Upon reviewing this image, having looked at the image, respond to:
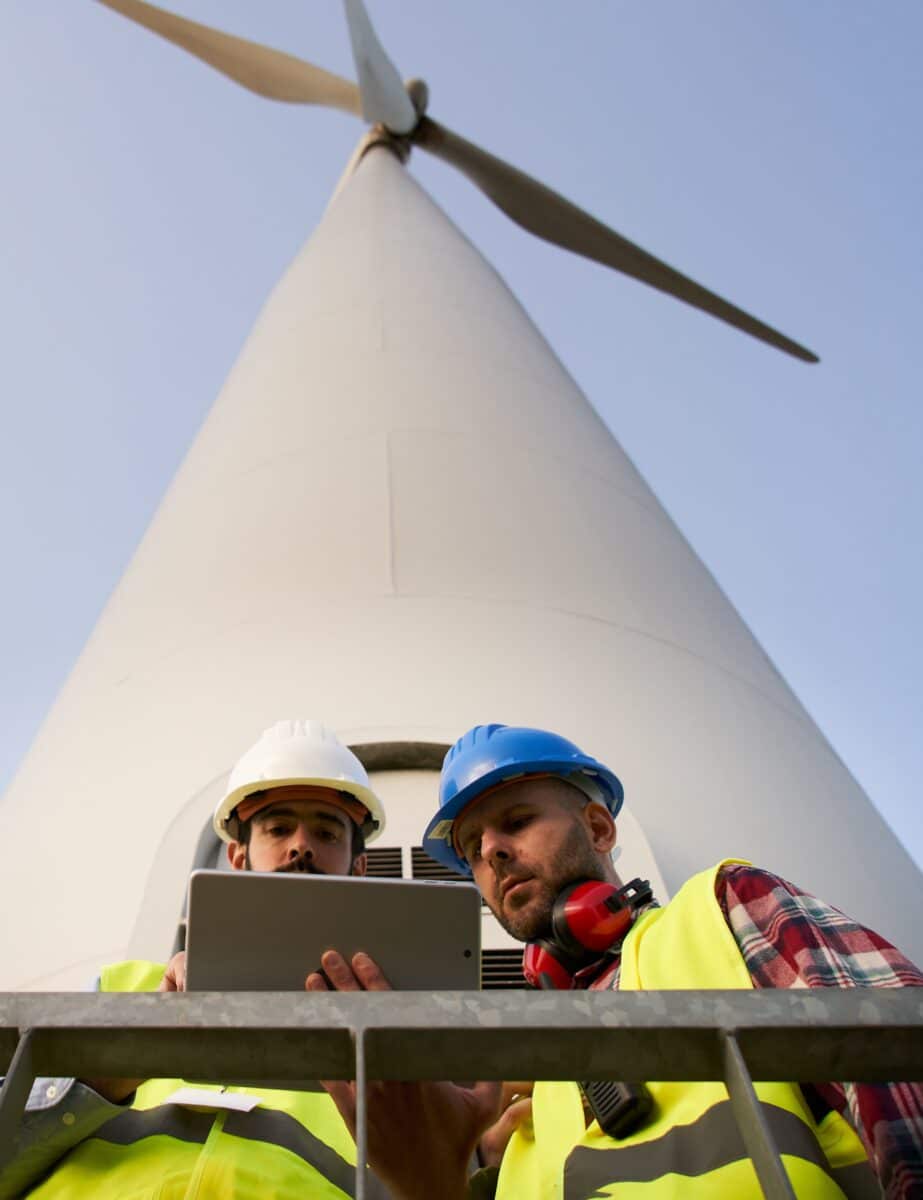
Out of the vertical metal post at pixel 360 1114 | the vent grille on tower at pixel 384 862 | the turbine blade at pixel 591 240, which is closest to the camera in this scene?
the vertical metal post at pixel 360 1114

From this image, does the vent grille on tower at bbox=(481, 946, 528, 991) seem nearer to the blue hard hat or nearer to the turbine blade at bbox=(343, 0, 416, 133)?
the blue hard hat

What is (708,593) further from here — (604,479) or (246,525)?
(246,525)

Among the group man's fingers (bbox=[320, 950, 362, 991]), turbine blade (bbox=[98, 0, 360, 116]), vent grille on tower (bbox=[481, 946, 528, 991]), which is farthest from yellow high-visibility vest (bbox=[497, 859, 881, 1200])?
turbine blade (bbox=[98, 0, 360, 116])

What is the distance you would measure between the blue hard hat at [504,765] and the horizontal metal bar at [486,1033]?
1.48 meters

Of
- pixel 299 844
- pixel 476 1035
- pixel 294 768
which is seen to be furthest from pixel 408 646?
pixel 476 1035

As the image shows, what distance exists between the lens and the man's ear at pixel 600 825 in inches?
103

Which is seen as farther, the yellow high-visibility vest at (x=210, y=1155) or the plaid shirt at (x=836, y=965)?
the yellow high-visibility vest at (x=210, y=1155)

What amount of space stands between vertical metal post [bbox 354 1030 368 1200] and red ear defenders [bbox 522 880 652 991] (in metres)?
1.19

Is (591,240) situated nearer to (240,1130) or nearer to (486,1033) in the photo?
(240,1130)

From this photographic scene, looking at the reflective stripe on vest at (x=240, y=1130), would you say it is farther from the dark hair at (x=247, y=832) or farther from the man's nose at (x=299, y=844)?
the dark hair at (x=247, y=832)

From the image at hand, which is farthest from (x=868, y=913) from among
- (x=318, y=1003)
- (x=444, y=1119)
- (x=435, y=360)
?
(x=435, y=360)

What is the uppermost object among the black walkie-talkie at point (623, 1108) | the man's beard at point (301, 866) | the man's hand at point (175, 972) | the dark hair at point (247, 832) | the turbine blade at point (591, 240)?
the turbine blade at point (591, 240)

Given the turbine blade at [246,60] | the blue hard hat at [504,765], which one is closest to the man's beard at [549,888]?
the blue hard hat at [504,765]

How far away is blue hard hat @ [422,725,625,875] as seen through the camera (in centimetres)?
262
